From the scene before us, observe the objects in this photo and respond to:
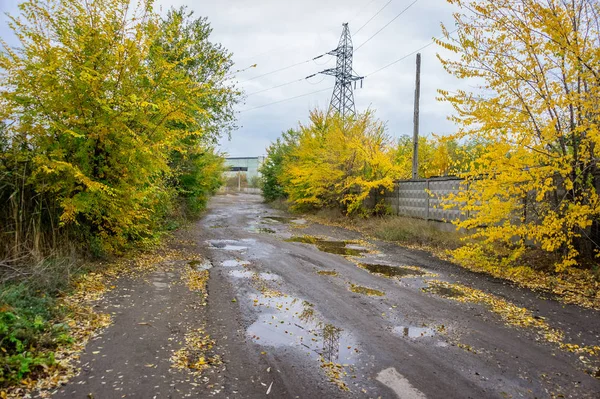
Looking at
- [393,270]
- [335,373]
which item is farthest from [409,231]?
[335,373]

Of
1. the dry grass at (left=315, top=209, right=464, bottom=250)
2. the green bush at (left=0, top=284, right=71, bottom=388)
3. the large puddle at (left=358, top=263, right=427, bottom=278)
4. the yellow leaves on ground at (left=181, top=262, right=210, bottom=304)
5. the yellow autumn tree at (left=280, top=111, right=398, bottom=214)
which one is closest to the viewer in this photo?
the green bush at (left=0, top=284, right=71, bottom=388)

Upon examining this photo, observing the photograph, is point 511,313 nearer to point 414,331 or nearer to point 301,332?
point 414,331

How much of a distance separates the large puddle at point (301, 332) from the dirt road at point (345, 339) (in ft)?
0.05

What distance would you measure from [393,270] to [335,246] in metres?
3.51

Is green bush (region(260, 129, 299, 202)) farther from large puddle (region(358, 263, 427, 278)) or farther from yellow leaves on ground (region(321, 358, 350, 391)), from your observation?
yellow leaves on ground (region(321, 358, 350, 391))

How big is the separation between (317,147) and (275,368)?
1864cm

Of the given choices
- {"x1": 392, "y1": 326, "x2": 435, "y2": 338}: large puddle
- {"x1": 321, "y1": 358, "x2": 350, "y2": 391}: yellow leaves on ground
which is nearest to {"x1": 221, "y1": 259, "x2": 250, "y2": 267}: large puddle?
{"x1": 392, "y1": 326, "x2": 435, "y2": 338}: large puddle

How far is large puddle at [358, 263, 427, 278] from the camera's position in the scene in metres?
8.31

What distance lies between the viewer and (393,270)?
28.7ft

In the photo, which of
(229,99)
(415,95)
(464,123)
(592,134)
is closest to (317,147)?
(229,99)

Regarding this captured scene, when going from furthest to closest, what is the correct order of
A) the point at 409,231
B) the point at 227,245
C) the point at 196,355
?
the point at 409,231 → the point at 227,245 → the point at 196,355

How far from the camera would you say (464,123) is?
8898 mm

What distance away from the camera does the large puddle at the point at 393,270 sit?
8312 mm

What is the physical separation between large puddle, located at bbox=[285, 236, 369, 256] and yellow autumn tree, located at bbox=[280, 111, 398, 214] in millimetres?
4528
